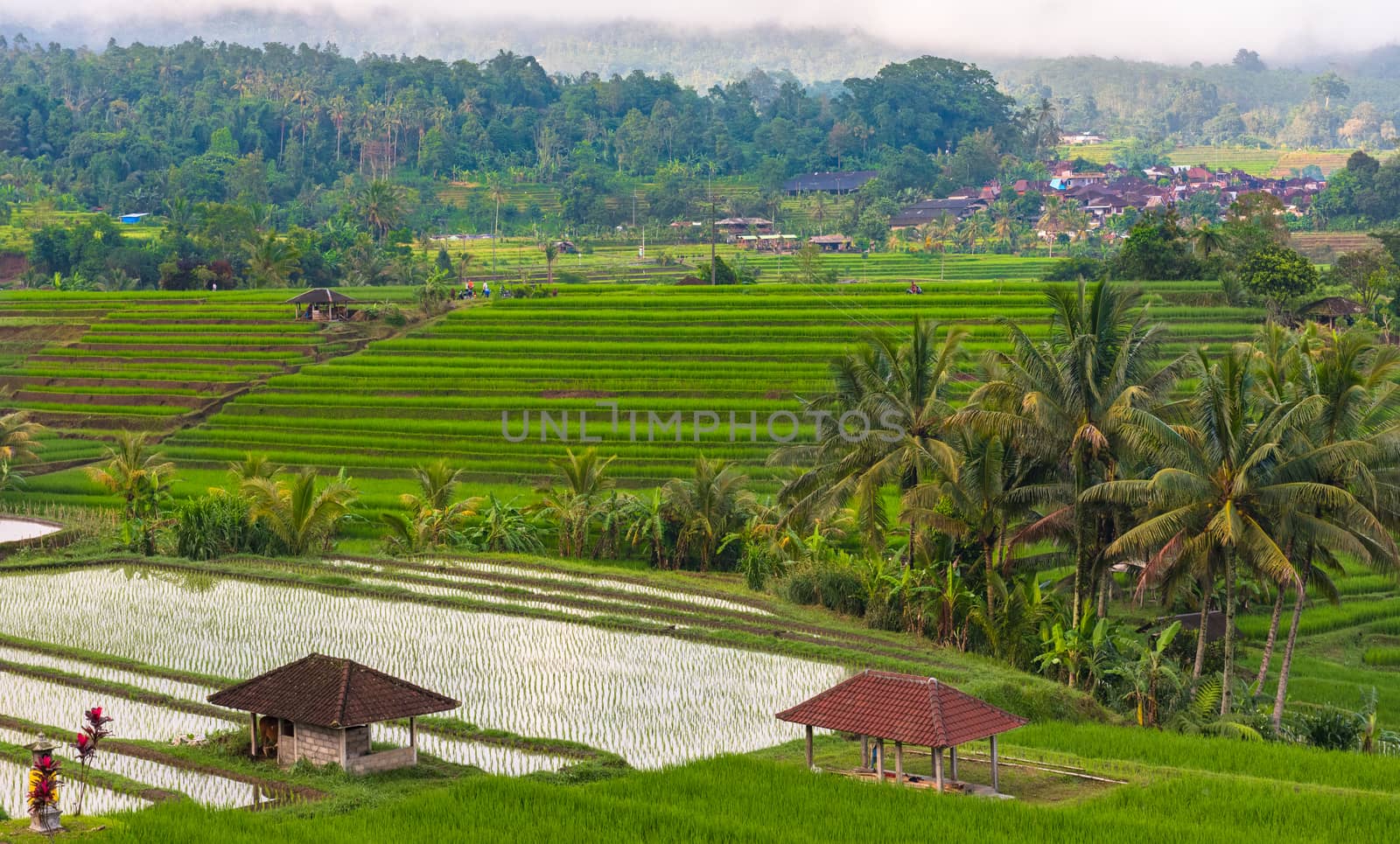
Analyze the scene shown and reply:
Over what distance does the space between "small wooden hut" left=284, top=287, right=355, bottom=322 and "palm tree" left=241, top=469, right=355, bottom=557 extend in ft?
60.7

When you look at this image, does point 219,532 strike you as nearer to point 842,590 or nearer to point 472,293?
point 842,590

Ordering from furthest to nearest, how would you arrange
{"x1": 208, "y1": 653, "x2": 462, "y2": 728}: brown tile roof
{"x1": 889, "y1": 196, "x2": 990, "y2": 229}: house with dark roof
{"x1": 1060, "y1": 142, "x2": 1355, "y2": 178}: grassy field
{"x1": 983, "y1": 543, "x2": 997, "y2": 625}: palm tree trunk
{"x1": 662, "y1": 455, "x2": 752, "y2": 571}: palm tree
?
{"x1": 1060, "y1": 142, "x2": 1355, "y2": 178}: grassy field
{"x1": 889, "y1": 196, "x2": 990, "y2": 229}: house with dark roof
{"x1": 662, "y1": 455, "x2": 752, "y2": 571}: palm tree
{"x1": 983, "y1": 543, "x2": 997, "y2": 625}: palm tree trunk
{"x1": 208, "y1": 653, "x2": 462, "y2": 728}: brown tile roof

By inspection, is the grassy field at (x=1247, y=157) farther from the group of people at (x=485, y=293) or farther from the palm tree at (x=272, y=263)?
the group of people at (x=485, y=293)

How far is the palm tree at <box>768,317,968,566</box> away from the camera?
21.8 m

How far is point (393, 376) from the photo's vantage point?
126 feet

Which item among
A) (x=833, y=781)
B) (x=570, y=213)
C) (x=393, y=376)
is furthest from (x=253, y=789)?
(x=570, y=213)

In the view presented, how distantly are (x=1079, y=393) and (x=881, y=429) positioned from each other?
3161mm

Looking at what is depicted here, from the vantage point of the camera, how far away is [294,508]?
88.0 ft

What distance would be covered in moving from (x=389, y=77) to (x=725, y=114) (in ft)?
80.4

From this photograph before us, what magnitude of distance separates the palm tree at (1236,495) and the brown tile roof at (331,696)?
863 centimetres

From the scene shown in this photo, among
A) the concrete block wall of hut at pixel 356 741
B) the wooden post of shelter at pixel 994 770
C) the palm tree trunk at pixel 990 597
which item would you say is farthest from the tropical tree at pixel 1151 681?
the concrete block wall of hut at pixel 356 741

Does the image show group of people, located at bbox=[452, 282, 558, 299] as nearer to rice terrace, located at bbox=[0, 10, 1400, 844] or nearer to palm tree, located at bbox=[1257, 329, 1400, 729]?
rice terrace, located at bbox=[0, 10, 1400, 844]

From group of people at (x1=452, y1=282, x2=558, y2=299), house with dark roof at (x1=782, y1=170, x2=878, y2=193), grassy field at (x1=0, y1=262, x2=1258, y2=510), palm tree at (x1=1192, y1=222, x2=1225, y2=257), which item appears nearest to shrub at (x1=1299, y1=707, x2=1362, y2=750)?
grassy field at (x1=0, y1=262, x2=1258, y2=510)

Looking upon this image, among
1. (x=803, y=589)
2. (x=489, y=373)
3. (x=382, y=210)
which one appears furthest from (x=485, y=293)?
(x=803, y=589)
